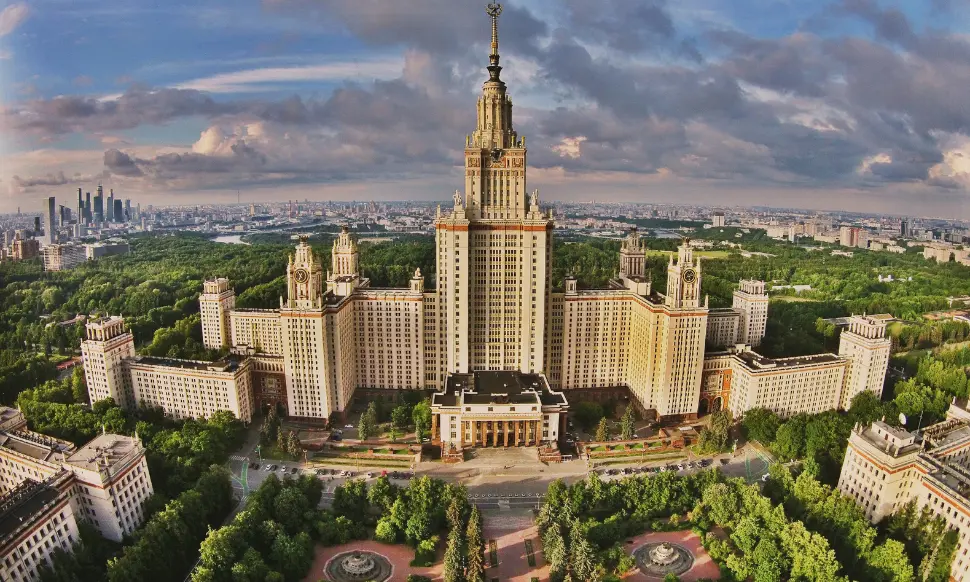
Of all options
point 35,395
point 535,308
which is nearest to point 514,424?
point 535,308

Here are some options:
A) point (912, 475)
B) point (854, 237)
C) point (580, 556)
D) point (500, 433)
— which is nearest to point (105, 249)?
point (500, 433)

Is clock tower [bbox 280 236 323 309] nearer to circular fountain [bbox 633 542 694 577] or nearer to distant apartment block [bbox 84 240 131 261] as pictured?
circular fountain [bbox 633 542 694 577]

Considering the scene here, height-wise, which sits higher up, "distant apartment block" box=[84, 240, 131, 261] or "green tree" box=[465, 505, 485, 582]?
"distant apartment block" box=[84, 240, 131, 261]

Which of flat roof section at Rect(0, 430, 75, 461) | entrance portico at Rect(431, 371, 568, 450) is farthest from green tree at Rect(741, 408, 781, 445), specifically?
flat roof section at Rect(0, 430, 75, 461)

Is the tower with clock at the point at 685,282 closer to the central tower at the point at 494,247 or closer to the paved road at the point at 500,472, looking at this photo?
the central tower at the point at 494,247

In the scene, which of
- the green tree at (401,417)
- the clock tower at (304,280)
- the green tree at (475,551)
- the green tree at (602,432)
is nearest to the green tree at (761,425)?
the green tree at (602,432)

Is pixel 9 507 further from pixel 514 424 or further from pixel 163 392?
pixel 514 424
